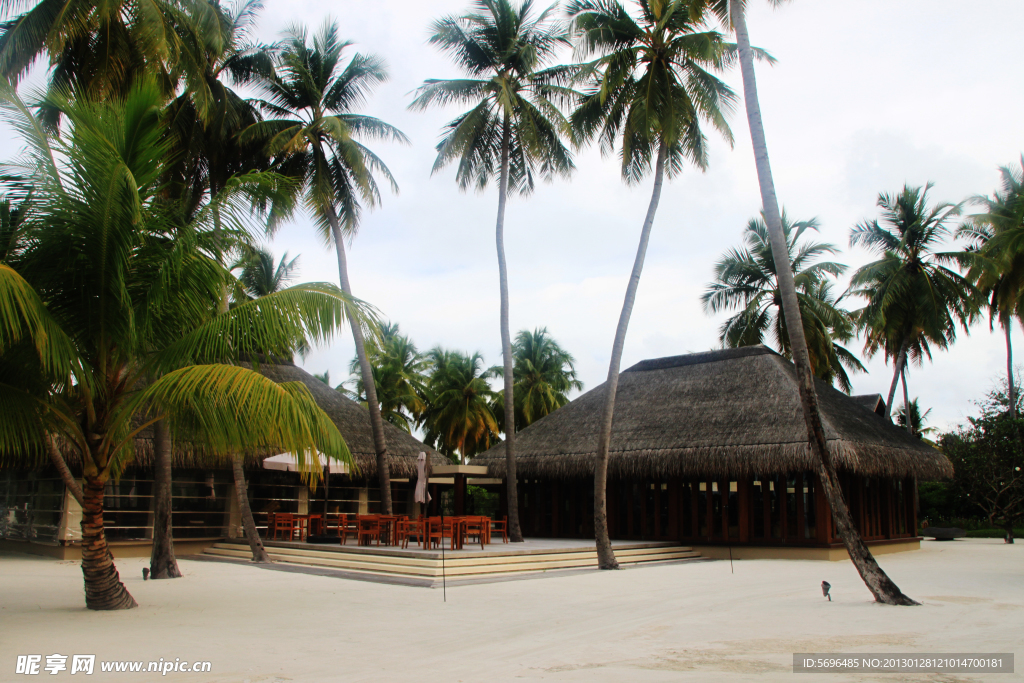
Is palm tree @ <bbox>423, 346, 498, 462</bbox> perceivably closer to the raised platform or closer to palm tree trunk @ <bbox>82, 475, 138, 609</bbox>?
the raised platform

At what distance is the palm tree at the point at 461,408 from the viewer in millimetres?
35031

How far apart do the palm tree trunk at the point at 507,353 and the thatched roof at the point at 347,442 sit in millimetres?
2086

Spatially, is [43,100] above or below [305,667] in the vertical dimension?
above

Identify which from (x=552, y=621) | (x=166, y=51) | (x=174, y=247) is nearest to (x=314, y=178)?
(x=166, y=51)

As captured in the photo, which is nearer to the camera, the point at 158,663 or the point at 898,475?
the point at 158,663

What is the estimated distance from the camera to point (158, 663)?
18.5ft

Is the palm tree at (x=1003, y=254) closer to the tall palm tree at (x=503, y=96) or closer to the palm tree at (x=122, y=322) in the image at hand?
the tall palm tree at (x=503, y=96)

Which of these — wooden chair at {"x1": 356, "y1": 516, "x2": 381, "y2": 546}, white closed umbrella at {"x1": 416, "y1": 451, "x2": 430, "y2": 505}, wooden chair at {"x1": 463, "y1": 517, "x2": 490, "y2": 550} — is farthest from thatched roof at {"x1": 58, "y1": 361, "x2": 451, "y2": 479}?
white closed umbrella at {"x1": 416, "y1": 451, "x2": 430, "y2": 505}

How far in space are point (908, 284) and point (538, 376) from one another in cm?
1734

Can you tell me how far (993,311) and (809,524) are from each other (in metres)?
16.6

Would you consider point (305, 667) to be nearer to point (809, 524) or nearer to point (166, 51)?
point (166, 51)

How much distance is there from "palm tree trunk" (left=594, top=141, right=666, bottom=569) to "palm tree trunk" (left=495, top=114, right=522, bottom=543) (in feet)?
11.0

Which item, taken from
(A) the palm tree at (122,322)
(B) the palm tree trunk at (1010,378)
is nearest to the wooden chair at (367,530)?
(A) the palm tree at (122,322)

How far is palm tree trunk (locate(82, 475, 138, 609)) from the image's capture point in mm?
8023
